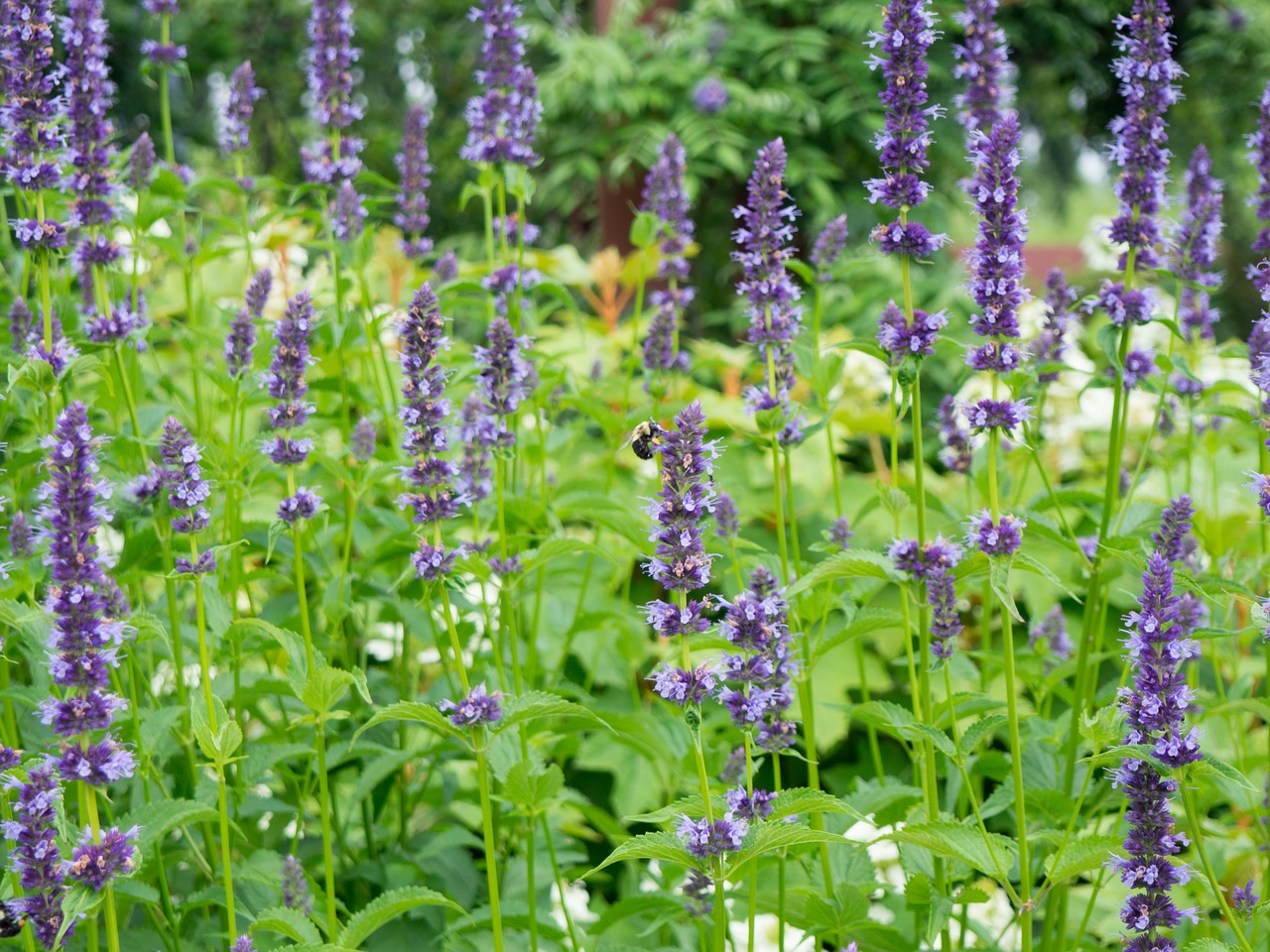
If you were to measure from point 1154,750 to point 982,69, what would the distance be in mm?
1638

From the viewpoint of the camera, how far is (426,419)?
242 centimetres

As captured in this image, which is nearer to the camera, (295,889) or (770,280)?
(295,889)

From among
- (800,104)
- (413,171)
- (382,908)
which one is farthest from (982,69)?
(800,104)

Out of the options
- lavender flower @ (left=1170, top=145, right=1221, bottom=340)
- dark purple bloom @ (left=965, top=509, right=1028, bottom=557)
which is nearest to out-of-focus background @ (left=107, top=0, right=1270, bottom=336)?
lavender flower @ (left=1170, top=145, right=1221, bottom=340)

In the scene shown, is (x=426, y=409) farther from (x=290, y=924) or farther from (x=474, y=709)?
(x=290, y=924)

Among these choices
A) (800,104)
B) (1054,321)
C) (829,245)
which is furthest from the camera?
(800,104)

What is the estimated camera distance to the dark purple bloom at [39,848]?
2160 millimetres

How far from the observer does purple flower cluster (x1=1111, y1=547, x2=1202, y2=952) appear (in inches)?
86.1

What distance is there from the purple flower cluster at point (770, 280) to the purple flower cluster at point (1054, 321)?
728 mm

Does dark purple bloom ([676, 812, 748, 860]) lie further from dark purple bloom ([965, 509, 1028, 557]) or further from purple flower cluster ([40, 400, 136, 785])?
purple flower cluster ([40, 400, 136, 785])

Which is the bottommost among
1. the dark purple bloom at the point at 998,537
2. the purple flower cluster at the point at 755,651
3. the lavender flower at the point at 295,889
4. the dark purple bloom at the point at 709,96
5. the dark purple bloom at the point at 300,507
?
the lavender flower at the point at 295,889

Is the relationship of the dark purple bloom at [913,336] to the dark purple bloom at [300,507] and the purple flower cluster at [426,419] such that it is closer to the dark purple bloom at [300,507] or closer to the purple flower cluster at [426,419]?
the purple flower cluster at [426,419]

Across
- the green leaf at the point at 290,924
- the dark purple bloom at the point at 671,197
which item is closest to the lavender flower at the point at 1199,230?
the dark purple bloom at the point at 671,197

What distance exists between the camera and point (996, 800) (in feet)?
8.95
